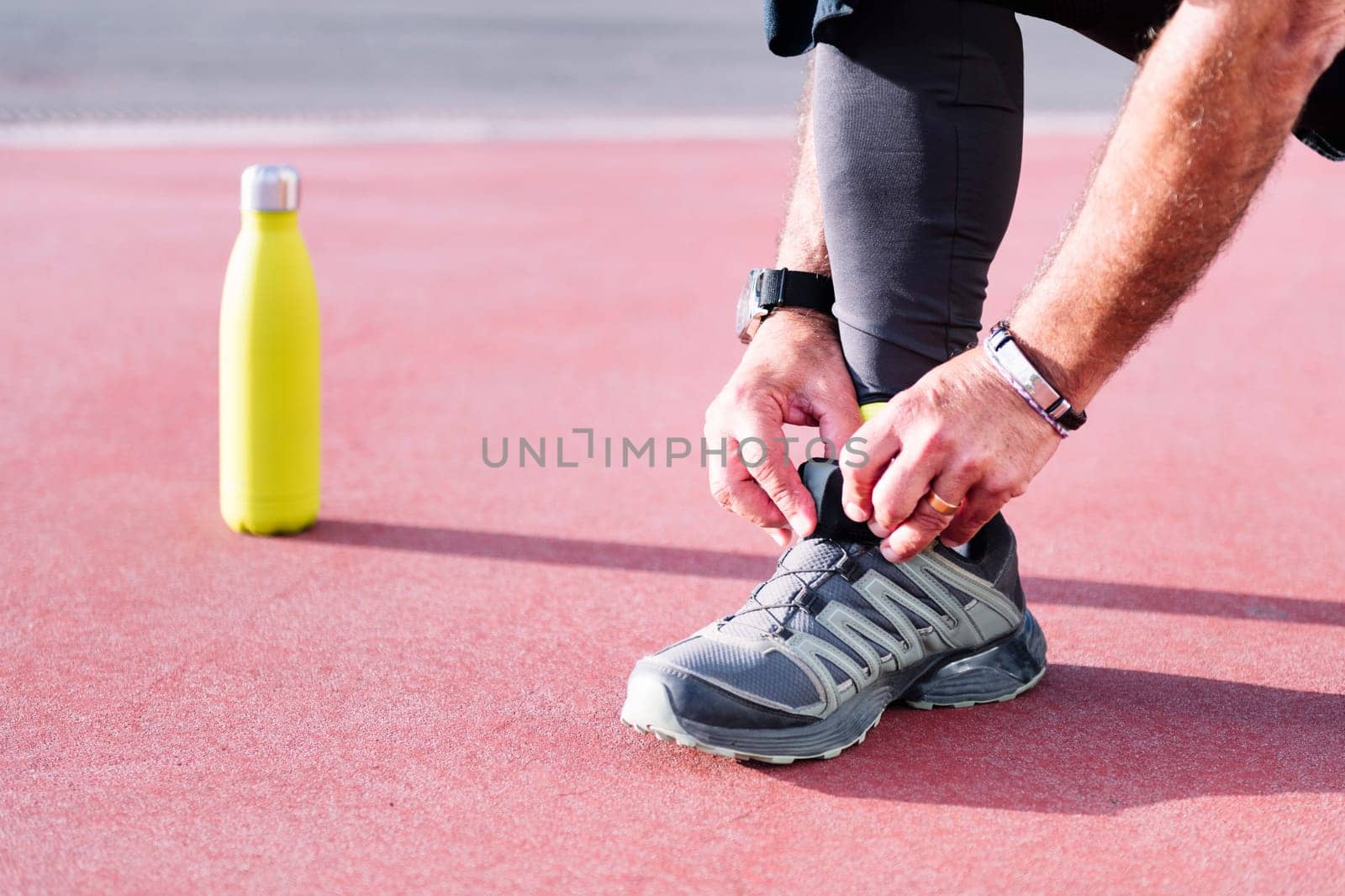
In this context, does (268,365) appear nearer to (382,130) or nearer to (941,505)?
(941,505)

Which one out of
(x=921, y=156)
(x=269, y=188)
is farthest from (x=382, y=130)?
(x=921, y=156)

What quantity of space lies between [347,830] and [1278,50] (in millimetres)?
1242

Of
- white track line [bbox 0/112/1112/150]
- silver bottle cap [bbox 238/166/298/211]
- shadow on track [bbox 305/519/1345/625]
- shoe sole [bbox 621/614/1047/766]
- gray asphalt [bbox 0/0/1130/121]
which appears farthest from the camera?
gray asphalt [bbox 0/0/1130/121]

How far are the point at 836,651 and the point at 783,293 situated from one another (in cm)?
51

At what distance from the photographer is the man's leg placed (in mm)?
1794

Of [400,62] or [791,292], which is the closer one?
[791,292]

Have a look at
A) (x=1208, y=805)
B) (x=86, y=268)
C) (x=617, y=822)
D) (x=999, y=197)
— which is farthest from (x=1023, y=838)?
(x=86, y=268)

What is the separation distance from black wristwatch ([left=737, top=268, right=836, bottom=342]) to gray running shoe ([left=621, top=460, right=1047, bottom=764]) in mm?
293

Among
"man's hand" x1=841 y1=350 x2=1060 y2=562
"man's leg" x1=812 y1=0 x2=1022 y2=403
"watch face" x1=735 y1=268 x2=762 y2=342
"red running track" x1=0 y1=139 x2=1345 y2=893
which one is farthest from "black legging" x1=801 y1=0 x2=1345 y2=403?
"red running track" x1=0 y1=139 x2=1345 y2=893

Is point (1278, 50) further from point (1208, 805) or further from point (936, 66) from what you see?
point (1208, 805)

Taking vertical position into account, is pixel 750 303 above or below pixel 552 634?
above

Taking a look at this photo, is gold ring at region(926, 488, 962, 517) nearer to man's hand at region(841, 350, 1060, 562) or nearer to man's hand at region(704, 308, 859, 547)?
man's hand at region(841, 350, 1060, 562)

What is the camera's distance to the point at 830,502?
1.73 m

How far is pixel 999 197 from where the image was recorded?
184 cm
